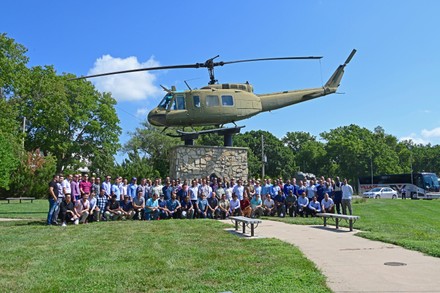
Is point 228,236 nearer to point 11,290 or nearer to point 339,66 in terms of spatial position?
point 11,290

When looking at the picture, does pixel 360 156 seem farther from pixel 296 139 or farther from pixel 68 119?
pixel 68 119

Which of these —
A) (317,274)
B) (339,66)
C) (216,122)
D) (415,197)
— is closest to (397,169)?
(415,197)

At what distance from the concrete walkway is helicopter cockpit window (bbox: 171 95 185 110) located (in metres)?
10.0

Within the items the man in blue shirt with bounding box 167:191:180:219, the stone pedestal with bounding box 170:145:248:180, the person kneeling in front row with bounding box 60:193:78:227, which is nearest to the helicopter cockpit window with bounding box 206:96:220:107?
the stone pedestal with bounding box 170:145:248:180

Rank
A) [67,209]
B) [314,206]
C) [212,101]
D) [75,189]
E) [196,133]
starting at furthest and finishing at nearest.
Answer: [196,133]
[212,101]
[314,206]
[75,189]
[67,209]

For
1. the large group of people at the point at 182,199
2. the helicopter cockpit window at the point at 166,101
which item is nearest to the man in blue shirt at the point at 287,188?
the large group of people at the point at 182,199

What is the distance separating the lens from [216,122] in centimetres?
2081

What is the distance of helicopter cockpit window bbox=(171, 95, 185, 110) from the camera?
2019 centimetres

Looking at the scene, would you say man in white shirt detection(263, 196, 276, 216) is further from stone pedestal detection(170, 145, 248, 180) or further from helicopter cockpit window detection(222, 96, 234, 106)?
helicopter cockpit window detection(222, 96, 234, 106)

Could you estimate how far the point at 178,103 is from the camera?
20.2 m

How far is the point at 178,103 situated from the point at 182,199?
5.33 m

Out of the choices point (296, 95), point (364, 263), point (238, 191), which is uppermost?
point (296, 95)

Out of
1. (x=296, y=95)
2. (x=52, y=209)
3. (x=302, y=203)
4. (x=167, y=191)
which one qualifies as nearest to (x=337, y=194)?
(x=302, y=203)

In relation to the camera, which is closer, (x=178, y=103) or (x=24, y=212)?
(x=24, y=212)
